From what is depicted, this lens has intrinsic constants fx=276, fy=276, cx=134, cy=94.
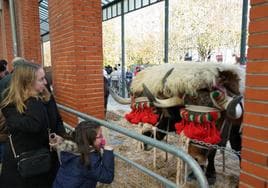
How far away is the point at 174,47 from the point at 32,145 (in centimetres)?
2008

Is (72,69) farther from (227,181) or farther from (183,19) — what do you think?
(183,19)

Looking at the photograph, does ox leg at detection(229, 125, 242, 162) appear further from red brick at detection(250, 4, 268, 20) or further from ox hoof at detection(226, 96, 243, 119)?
red brick at detection(250, 4, 268, 20)

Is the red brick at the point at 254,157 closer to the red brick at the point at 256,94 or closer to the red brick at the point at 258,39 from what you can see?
the red brick at the point at 256,94

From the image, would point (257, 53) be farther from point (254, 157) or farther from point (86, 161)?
point (86, 161)

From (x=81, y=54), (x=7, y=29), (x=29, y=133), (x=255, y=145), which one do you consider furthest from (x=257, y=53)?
(x=7, y=29)

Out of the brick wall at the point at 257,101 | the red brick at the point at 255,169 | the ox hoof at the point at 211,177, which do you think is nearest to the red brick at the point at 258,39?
the brick wall at the point at 257,101

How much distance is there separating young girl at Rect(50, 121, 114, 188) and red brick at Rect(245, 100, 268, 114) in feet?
3.16

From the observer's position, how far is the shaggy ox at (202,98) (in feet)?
9.06

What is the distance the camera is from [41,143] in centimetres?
227

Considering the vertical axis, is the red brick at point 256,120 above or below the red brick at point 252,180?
above

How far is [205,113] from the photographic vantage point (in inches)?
109

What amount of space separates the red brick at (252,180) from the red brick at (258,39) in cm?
78

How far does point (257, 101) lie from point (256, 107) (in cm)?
4

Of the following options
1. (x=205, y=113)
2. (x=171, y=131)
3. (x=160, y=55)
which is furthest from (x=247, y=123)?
(x=160, y=55)
